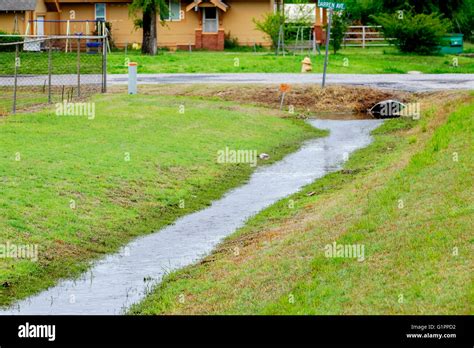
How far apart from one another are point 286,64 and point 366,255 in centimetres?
3676

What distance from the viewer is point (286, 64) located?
162ft

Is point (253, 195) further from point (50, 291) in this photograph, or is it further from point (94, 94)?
point (94, 94)

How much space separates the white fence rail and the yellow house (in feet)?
20.2

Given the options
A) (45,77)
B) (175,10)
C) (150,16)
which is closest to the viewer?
(45,77)

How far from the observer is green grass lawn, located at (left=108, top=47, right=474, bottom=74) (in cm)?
4772

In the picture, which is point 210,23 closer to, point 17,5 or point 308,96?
point 17,5

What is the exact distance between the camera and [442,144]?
68.6 feet

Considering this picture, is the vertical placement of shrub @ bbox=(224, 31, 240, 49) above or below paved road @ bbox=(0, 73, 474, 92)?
above

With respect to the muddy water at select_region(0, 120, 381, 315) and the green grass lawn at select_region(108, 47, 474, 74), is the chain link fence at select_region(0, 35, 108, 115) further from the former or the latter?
the muddy water at select_region(0, 120, 381, 315)
